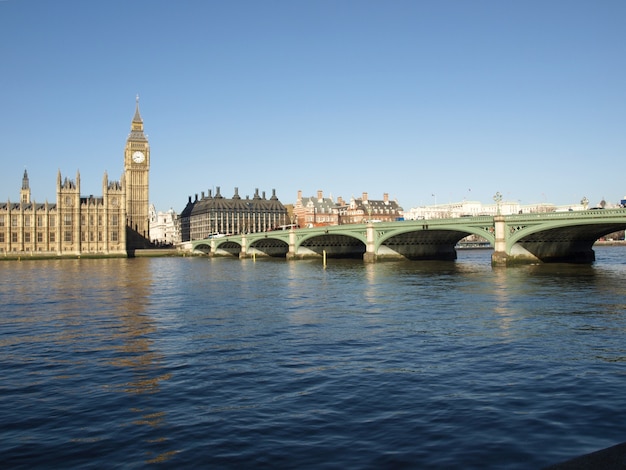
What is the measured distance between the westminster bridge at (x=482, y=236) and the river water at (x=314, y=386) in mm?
28023

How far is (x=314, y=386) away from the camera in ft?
51.3

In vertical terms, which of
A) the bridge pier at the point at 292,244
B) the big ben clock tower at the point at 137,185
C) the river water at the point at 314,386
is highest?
the big ben clock tower at the point at 137,185

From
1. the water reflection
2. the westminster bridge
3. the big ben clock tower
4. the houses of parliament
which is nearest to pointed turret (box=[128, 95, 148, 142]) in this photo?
the big ben clock tower

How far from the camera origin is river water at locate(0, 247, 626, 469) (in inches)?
439

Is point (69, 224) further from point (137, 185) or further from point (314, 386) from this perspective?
point (314, 386)

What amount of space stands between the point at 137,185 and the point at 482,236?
430 feet

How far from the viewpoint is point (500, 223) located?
64000 millimetres

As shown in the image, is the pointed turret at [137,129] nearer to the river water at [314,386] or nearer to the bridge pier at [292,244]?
the bridge pier at [292,244]

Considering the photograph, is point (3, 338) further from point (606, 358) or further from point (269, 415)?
point (606, 358)

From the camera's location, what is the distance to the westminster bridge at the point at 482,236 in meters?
59.0

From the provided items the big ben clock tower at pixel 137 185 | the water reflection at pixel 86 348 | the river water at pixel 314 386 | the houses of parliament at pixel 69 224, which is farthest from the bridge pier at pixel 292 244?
the big ben clock tower at pixel 137 185

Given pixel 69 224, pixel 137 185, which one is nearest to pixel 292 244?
pixel 69 224

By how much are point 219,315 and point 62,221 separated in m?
133

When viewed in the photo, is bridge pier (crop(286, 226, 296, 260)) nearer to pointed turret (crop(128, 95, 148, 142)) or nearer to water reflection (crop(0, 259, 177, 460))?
water reflection (crop(0, 259, 177, 460))
